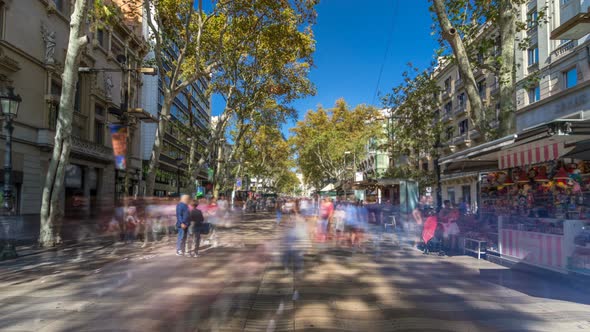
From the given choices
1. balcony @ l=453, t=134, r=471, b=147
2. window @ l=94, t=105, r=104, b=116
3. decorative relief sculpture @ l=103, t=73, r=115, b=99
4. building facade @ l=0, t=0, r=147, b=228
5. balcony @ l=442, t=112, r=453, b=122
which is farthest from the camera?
balcony @ l=442, t=112, r=453, b=122

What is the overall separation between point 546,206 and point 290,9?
12597 mm

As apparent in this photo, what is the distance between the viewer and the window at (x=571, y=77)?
19609 mm

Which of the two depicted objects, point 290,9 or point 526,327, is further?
point 290,9

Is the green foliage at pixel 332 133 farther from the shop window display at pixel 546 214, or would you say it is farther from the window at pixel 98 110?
the shop window display at pixel 546 214

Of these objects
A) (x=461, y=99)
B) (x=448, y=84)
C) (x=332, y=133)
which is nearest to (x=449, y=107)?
(x=448, y=84)

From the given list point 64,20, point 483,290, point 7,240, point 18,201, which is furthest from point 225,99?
point 483,290

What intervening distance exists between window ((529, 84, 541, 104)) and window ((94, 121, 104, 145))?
2755 cm

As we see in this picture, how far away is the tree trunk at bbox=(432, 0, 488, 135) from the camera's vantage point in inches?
433

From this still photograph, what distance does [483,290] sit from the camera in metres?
6.76

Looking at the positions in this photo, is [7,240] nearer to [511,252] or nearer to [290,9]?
[511,252]

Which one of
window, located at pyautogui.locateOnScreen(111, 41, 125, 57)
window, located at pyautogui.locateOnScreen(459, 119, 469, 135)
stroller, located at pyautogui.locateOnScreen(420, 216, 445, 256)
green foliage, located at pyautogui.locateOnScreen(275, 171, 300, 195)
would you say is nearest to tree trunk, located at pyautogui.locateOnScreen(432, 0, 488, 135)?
stroller, located at pyautogui.locateOnScreen(420, 216, 445, 256)

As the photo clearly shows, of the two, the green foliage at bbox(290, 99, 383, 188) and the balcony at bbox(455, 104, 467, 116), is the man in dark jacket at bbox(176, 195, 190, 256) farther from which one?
the green foliage at bbox(290, 99, 383, 188)

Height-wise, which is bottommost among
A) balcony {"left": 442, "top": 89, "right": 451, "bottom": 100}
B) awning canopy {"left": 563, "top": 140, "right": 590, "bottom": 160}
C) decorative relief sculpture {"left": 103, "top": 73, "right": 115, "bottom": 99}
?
awning canopy {"left": 563, "top": 140, "right": 590, "bottom": 160}

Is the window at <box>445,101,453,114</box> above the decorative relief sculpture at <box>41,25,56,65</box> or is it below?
above
